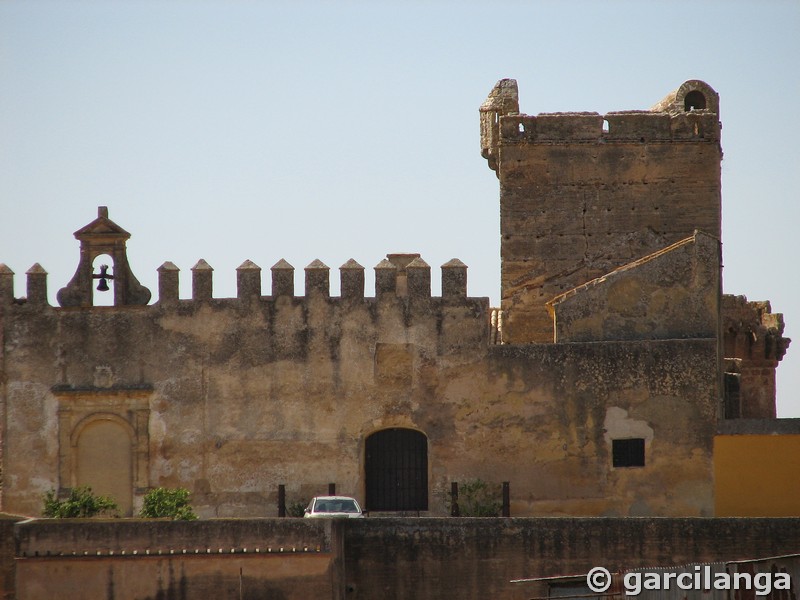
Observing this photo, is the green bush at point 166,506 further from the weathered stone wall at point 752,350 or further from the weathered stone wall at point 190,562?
the weathered stone wall at point 752,350

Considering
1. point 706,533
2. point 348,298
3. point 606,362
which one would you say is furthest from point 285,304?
point 706,533

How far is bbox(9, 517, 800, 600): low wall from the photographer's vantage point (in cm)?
2914

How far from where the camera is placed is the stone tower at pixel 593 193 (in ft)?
128

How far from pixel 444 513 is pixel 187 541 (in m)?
6.06

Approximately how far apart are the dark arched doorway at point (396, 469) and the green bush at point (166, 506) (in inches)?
141

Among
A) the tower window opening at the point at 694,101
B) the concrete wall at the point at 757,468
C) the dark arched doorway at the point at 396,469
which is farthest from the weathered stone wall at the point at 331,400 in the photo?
the tower window opening at the point at 694,101

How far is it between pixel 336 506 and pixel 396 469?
10.2 feet

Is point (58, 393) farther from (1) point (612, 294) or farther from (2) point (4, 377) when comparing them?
(1) point (612, 294)

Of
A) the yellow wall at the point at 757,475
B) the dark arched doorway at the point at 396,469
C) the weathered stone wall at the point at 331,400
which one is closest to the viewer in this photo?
the yellow wall at the point at 757,475

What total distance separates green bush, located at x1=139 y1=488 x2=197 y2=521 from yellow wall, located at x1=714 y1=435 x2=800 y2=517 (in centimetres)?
955

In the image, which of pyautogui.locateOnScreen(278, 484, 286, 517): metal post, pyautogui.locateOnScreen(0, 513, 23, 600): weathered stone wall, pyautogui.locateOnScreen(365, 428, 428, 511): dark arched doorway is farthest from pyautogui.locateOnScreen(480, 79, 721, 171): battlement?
pyautogui.locateOnScreen(0, 513, 23, 600): weathered stone wall

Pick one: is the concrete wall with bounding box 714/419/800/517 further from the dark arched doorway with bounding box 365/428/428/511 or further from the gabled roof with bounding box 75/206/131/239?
the gabled roof with bounding box 75/206/131/239

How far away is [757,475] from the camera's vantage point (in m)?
33.2

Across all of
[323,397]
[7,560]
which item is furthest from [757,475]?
[7,560]
